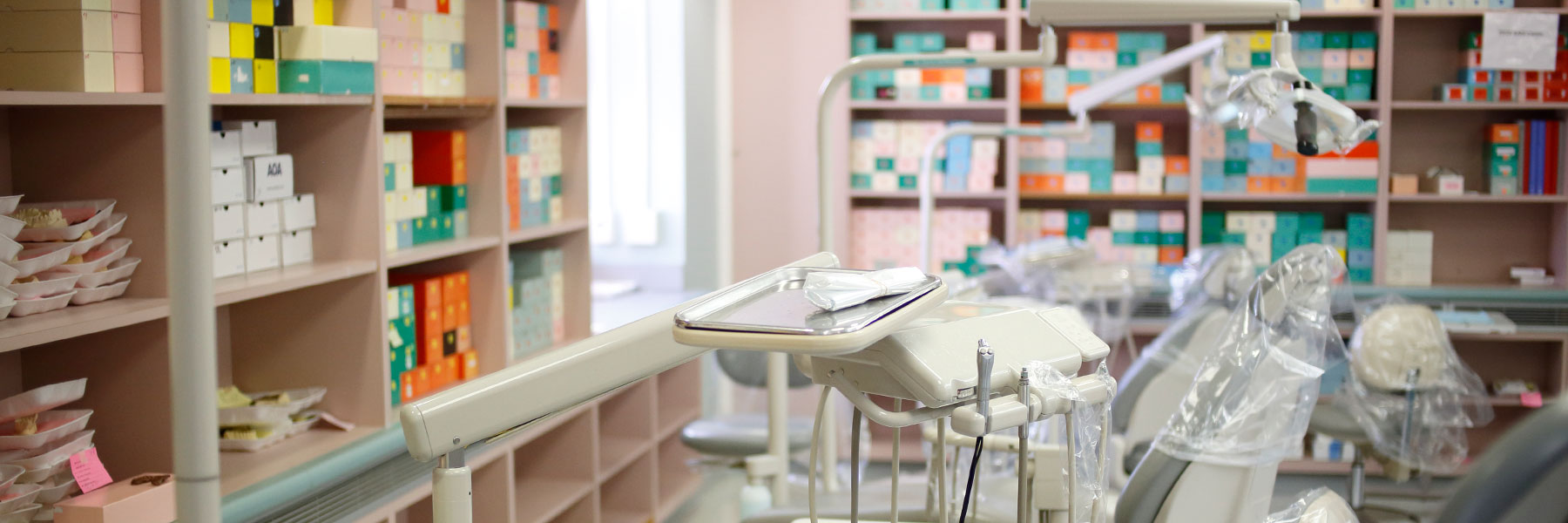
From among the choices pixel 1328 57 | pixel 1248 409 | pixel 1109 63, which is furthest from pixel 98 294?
pixel 1328 57

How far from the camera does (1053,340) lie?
134 cm

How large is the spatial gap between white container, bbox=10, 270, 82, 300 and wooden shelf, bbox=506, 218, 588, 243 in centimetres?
125

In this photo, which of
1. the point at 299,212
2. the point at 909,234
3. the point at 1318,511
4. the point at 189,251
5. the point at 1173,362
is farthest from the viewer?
the point at 909,234

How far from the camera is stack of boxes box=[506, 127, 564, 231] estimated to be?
125 inches

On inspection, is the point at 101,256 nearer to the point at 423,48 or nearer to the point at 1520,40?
the point at 423,48

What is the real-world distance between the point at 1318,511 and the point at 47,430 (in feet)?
5.83

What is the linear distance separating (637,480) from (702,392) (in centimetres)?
72

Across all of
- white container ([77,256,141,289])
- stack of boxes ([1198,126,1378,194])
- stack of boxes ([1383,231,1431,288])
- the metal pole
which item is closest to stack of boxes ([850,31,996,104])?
stack of boxes ([1198,126,1378,194])

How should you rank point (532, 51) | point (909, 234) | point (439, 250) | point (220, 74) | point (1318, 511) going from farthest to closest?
point (909, 234) < point (532, 51) < point (439, 250) < point (220, 74) < point (1318, 511)

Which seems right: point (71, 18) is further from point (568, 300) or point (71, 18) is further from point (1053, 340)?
point (568, 300)

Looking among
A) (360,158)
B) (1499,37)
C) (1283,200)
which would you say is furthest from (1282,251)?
(360,158)

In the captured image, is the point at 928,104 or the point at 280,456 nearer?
the point at 280,456

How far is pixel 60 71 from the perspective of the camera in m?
1.81

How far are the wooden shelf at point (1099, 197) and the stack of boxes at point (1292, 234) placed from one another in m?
0.19
